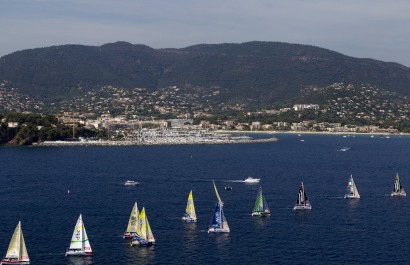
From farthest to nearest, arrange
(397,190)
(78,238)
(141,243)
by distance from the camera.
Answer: (397,190) → (141,243) → (78,238)

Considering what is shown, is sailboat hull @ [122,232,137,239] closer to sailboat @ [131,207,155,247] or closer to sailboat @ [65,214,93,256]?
sailboat @ [131,207,155,247]

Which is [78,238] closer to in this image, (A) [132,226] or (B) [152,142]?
(A) [132,226]

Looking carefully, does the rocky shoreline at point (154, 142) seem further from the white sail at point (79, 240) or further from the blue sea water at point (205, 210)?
the white sail at point (79, 240)

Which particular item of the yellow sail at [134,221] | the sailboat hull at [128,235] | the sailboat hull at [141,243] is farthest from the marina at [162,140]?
the sailboat hull at [141,243]

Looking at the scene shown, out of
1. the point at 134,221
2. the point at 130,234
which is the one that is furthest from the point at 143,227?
the point at 130,234

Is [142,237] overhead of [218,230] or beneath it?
overhead

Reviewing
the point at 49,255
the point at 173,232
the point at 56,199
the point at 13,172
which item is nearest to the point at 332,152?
the point at 13,172

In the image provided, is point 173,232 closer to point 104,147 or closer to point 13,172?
point 13,172

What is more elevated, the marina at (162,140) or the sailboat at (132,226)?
the marina at (162,140)

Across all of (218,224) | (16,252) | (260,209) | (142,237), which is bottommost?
(142,237)
